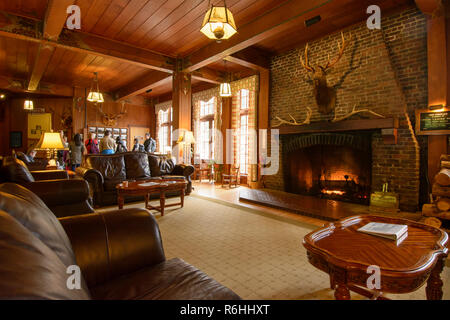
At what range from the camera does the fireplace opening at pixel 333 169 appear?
434 cm

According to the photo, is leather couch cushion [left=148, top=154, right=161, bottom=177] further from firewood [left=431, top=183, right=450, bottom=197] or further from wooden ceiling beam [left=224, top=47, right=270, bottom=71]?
firewood [left=431, top=183, right=450, bottom=197]

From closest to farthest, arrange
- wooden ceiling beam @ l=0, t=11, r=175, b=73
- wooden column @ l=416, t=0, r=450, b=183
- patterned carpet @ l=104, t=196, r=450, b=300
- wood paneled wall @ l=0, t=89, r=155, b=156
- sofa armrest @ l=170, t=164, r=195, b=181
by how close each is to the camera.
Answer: patterned carpet @ l=104, t=196, r=450, b=300 < wooden column @ l=416, t=0, r=450, b=183 < wooden ceiling beam @ l=0, t=11, r=175, b=73 < sofa armrest @ l=170, t=164, r=195, b=181 < wood paneled wall @ l=0, t=89, r=155, b=156

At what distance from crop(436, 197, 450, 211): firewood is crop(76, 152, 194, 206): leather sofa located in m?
4.23

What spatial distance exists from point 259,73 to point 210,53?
1.52 metres

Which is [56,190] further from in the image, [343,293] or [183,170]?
[183,170]

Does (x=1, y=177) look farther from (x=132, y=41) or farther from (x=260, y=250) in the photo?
(x=132, y=41)

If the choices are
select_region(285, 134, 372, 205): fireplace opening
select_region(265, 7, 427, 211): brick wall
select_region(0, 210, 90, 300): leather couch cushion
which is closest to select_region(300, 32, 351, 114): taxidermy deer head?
select_region(265, 7, 427, 211): brick wall

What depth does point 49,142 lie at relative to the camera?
3594mm

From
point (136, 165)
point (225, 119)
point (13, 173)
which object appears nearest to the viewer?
point (13, 173)

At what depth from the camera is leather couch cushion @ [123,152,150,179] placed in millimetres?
5202

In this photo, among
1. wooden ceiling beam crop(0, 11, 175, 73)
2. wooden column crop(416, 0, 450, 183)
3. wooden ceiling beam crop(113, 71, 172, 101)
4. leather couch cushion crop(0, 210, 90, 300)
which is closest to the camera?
leather couch cushion crop(0, 210, 90, 300)

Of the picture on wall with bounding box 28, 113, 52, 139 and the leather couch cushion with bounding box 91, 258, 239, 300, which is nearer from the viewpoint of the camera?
the leather couch cushion with bounding box 91, 258, 239, 300

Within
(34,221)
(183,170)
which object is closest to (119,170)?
(183,170)

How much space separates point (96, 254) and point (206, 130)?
7338 mm
